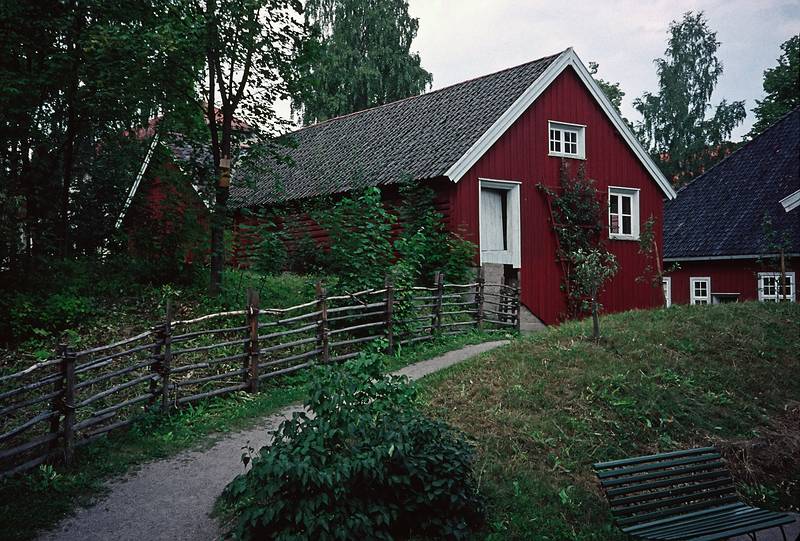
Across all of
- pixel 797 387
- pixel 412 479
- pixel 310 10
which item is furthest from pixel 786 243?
pixel 310 10

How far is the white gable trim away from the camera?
1580 centimetres

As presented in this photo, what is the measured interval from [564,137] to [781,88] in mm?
17057

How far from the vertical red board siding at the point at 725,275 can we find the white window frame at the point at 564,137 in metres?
5.50

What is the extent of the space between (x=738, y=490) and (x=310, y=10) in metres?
29.4

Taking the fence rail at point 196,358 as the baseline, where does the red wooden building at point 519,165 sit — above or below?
above

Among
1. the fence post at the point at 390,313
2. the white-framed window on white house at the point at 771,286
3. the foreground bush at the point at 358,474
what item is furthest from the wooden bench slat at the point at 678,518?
the white-framed window on white house at the point at 771,286

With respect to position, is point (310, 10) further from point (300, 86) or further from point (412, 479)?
point (412, 479)

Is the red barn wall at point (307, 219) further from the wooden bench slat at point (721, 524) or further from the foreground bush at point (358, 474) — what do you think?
the wooden bench slat at point (721, 524)

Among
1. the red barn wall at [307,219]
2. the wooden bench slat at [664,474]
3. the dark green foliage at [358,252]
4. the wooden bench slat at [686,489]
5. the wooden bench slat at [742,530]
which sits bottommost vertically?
the wooden bench slat at [686,489]

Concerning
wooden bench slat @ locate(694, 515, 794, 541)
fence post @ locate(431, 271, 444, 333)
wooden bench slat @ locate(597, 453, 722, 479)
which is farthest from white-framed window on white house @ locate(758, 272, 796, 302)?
wooden bench slat @ locate(694, 515, 794, 541)

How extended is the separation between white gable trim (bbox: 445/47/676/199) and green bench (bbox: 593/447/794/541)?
1046 cm

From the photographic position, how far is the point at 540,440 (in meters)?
7.28

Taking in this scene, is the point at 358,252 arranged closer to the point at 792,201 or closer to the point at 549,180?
the point at 549,180

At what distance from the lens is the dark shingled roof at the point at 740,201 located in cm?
2117
